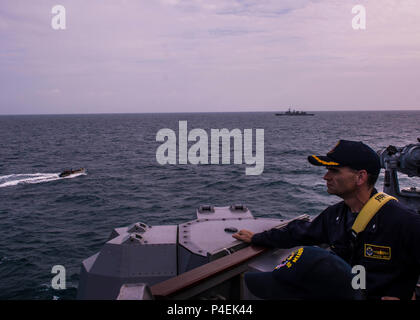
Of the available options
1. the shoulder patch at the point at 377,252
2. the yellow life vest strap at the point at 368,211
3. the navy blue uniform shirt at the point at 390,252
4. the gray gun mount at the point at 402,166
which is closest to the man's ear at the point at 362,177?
the yellow life vest strap at the point at 368,211

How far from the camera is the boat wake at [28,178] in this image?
3177 cm

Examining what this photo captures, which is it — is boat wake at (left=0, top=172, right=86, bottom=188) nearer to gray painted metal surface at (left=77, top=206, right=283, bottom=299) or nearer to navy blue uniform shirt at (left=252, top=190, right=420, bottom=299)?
gray painted metal surface at (left=77, top=206, right=283, bottom=299)

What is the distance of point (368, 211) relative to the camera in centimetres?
291

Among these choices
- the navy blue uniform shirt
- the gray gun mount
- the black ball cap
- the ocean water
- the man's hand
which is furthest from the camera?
the ocean water

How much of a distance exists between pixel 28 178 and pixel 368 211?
3590 cm

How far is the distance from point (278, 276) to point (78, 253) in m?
15.1

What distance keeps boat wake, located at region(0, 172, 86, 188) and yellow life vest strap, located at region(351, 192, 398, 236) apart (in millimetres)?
33161

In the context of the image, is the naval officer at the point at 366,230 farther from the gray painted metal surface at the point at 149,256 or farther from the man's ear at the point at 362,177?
the gray painted metal surface at the point at 149,256

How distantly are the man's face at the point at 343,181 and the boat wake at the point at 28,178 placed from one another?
3288cm

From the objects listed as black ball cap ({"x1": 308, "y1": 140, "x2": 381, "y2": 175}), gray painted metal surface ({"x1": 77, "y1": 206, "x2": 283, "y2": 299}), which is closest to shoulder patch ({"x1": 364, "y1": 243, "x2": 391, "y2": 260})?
black ball cap ({"x1": 308, "y1": 140, "x2": 381, "y2": 175})

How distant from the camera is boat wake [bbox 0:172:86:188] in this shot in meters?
31.8

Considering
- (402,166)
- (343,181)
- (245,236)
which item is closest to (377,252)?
(343,181)

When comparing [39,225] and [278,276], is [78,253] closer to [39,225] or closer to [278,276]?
[39,225]

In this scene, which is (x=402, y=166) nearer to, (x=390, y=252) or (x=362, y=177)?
(x=362, y=177)
